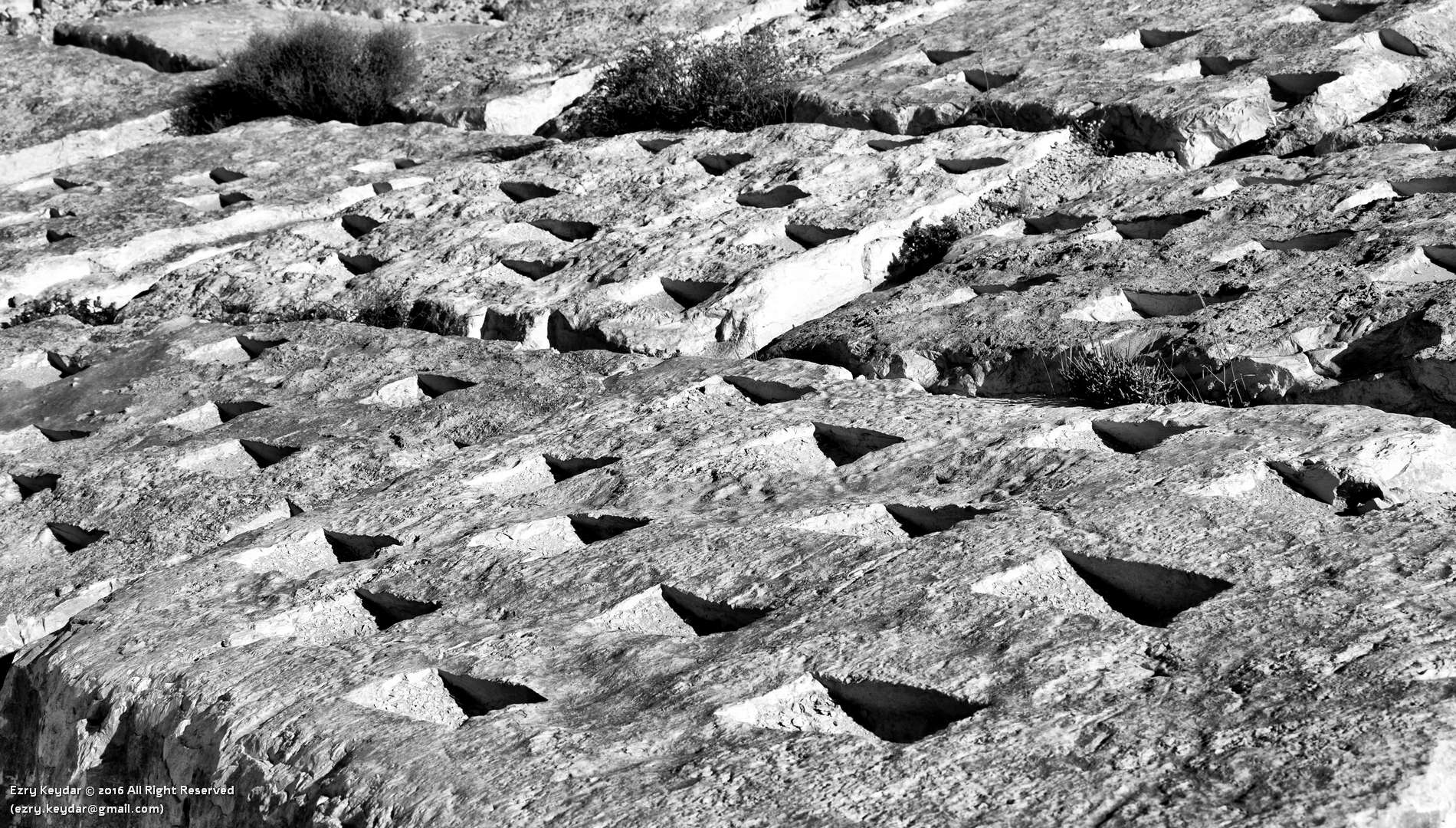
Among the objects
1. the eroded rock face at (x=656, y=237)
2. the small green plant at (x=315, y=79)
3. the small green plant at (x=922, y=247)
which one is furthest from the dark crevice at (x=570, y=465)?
the small green plant at (x=315, y=79)

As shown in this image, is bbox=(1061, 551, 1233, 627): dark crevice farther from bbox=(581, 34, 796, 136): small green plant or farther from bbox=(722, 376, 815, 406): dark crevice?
bbox=(581, 34, 796, 136): small green plant

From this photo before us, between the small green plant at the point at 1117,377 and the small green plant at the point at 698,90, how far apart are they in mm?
3764

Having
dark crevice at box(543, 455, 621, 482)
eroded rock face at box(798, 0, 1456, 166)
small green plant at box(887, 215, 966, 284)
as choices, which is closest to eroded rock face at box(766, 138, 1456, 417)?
small green plant at box(887, 215, 966, 284)

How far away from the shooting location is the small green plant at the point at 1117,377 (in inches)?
162

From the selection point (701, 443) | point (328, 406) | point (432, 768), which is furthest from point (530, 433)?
point (432, 768)

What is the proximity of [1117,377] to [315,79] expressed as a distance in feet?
22.9

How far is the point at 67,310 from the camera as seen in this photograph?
6.67 metres

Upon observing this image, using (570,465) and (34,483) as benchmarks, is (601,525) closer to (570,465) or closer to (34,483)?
(570,465)

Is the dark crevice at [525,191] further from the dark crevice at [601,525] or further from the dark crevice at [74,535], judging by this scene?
the dark crevice at [601,525]

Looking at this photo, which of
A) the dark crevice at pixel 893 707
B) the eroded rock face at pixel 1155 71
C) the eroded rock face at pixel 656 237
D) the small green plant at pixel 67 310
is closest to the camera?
the dark crevice at pixel 893 707

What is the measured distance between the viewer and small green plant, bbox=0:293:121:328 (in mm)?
6617

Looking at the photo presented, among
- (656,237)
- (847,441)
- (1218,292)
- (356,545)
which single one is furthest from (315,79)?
(1218,292)

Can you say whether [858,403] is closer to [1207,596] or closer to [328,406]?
[1207,596]

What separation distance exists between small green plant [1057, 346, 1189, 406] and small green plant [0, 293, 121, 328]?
14.6 ft
